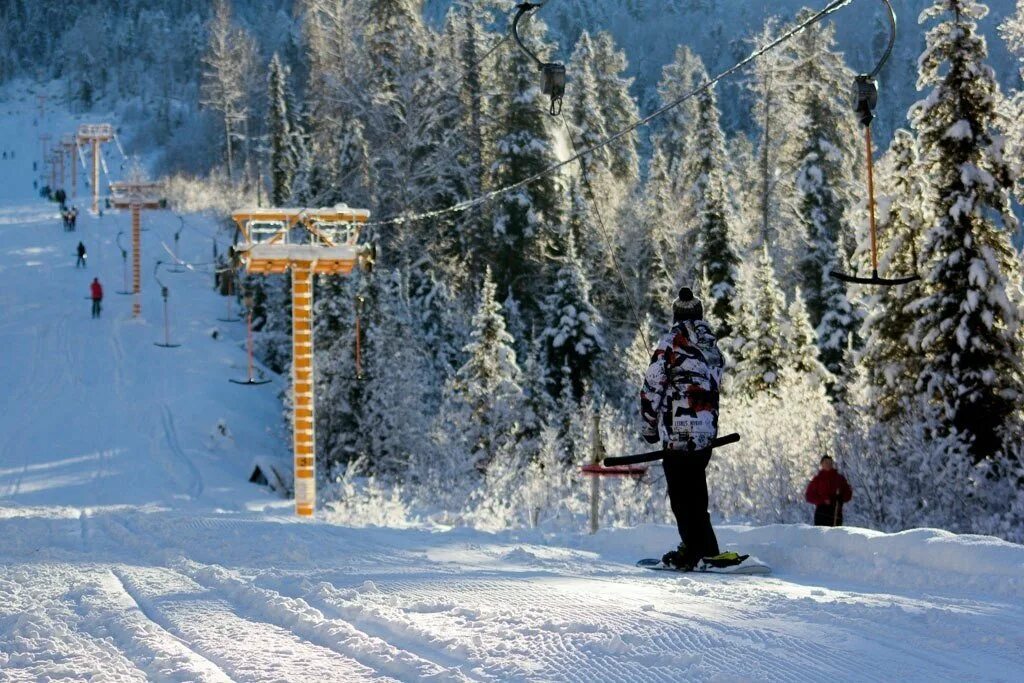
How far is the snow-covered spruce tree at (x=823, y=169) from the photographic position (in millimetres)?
42125

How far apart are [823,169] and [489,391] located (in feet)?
60.2

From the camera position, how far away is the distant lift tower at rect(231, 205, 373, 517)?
910 inches

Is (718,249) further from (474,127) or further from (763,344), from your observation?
(474,127)

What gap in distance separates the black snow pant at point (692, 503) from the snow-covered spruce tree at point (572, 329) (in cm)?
3066

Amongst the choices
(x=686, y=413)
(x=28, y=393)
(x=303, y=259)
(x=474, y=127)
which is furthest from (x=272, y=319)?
(x=686, y=413)

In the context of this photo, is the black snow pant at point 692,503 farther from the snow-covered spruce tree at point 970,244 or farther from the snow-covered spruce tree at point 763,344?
the snow-covered spruce tree at point 763,344

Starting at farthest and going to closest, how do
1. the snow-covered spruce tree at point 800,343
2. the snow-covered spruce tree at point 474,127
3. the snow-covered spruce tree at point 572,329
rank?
the snow-covered spruce tree at point 474,127 → the snow-covered spruce tree at point 572,329 → the snow-covered spruce tree at point 800,343

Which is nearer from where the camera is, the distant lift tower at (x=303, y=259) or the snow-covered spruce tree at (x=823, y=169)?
the distant lift tower at (x=303, y=259)

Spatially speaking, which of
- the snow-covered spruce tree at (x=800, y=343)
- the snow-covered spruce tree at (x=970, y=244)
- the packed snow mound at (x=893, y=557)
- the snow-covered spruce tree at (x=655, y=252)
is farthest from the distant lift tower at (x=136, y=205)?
the packed snow mound at (x=893, y=557)

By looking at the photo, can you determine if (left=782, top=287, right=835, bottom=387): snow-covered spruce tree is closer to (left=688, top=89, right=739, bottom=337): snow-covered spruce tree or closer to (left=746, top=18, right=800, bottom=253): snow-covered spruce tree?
(left=688, top=89, right=739, bottom=337): snow-covered spruce tree

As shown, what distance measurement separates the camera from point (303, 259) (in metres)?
23.3

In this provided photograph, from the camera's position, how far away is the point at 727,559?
305 inches

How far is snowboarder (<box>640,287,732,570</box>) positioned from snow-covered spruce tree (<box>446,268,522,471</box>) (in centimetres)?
2778

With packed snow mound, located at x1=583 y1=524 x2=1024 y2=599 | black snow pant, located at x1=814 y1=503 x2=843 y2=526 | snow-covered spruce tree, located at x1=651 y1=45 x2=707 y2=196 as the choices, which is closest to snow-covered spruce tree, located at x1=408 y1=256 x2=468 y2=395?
snow-covered spruce tree, located at x1=651 y1=45 x2=707 y2=196
